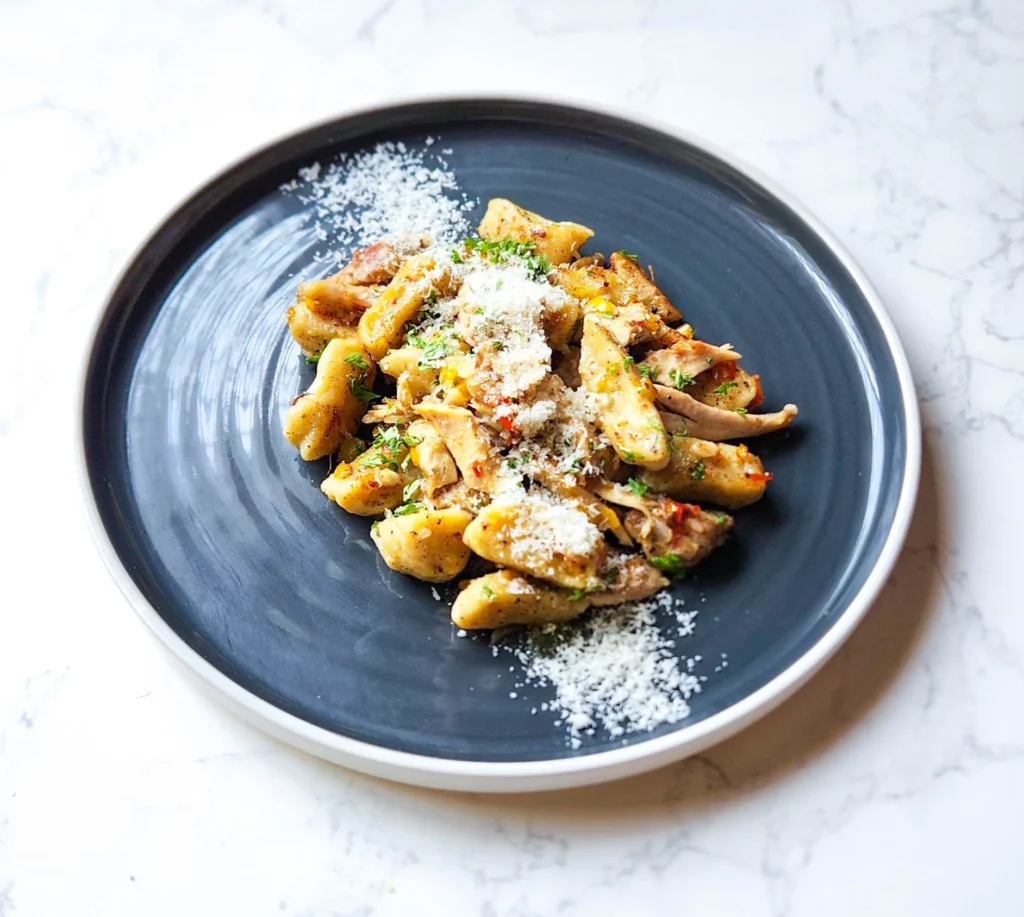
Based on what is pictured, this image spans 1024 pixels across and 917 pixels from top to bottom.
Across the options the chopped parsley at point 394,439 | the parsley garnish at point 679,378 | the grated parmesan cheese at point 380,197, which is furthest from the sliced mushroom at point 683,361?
the grated parmesan cheese at point 380,197

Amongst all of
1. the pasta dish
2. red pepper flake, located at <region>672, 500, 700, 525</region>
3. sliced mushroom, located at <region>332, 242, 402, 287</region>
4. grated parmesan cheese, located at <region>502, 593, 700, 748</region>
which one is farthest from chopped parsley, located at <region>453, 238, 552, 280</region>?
grated parmesan cheese, located at <region>502, 593, 700, 748</region>

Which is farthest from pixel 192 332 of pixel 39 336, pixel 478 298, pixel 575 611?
pixel 575 611

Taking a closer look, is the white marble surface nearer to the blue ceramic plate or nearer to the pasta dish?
the blue ceramic plate

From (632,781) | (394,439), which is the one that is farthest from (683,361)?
(632,781)

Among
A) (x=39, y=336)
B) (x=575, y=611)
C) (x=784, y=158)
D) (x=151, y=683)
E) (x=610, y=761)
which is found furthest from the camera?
(x=784, y=158)

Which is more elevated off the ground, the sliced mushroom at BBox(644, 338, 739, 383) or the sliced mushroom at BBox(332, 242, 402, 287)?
the sliced mushroom at BBox(332, 242, 402, 287)

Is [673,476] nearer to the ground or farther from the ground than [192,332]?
nearer to the ground

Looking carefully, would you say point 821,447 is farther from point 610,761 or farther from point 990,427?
point 610,761
